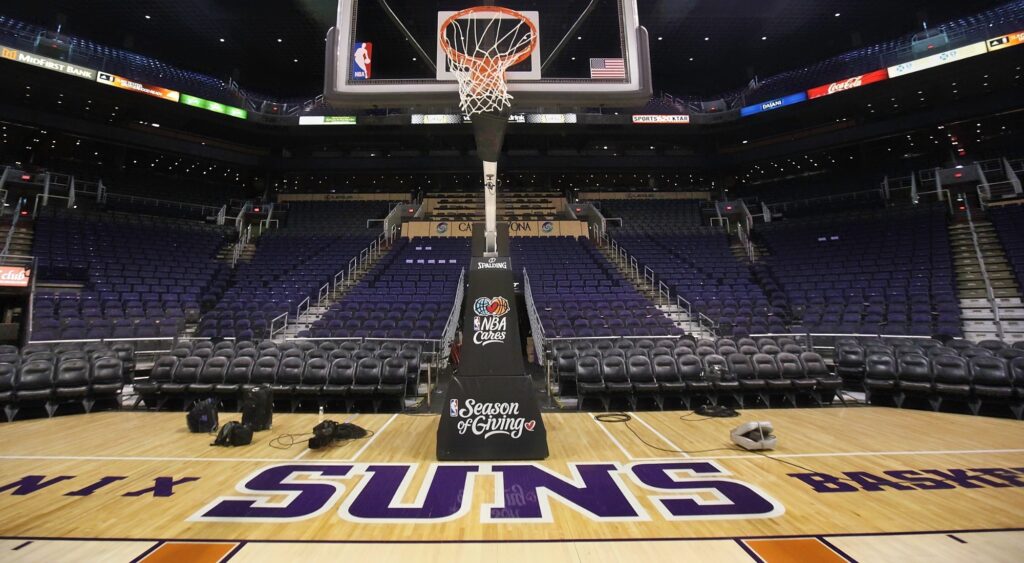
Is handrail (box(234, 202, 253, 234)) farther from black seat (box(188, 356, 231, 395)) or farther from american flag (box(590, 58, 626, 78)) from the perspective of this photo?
american flag (box(590, 58, 626, 78))

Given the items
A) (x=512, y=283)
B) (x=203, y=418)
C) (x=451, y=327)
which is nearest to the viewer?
(x=512, y=283)

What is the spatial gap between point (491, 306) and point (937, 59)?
17849 mm

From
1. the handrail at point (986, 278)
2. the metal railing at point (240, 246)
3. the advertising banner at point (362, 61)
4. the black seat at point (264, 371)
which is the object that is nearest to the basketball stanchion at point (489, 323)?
the advertising banner at point (362, 61)

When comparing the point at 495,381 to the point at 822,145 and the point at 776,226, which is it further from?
the point at 822,145

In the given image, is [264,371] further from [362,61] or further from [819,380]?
[819,380]

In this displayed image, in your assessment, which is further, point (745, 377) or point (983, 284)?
point (983, 284)

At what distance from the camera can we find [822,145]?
60.3 ft

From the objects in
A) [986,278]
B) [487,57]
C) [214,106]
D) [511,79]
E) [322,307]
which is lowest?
[322,307]

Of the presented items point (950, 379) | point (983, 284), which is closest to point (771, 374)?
point (950, 379)

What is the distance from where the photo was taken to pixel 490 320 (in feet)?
15.6

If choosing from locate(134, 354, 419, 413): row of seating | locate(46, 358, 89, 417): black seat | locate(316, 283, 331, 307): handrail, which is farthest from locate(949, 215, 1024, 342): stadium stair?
locate(46, 358, 89, 417): black seat

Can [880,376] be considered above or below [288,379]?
below

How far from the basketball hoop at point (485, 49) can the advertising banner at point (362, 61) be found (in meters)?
1.01

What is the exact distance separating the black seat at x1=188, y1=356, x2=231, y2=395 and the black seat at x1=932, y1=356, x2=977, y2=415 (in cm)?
1143
